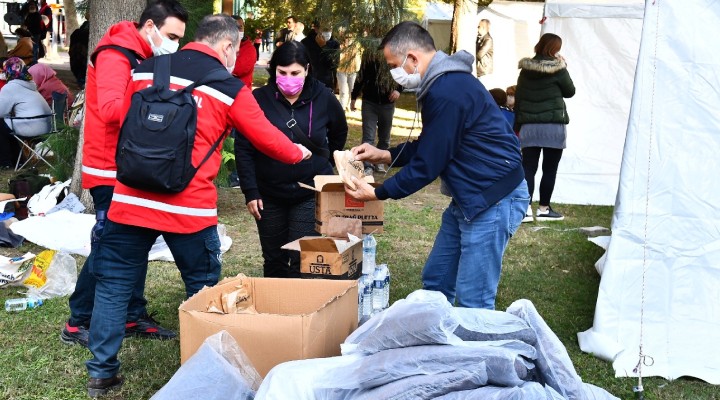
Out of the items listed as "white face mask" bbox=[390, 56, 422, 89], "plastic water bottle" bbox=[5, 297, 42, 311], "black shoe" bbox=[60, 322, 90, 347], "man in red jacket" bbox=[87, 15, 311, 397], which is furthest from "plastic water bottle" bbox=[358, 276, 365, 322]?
"plastic water bottle" bbox=[5, 297, 42, 311]

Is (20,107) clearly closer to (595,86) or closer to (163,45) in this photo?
(163,45)

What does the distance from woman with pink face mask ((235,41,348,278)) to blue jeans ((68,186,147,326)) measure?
27.9 inches

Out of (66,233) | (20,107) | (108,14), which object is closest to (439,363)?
(66,233)

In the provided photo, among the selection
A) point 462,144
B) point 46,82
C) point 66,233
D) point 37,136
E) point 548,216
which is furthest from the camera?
point 46,82

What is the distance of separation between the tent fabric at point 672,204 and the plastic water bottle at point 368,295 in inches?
51.6

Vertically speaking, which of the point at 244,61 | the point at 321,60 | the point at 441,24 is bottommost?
the point at 244,61

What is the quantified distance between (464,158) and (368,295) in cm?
107

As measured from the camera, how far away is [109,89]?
385cm

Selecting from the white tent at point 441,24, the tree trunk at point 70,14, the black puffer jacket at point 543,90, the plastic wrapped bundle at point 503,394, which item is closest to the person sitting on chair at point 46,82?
the black puffer jacket at point 543,90

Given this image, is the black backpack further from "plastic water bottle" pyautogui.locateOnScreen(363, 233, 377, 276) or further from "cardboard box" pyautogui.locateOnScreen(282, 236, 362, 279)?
"plastic water bottle" pyautogui.locateOnScreen(363, 233, 377, 276)

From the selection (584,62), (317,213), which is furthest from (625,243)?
(584,62)

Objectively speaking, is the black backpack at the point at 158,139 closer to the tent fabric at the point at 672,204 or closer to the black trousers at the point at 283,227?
the black trousers at the point at 283,227

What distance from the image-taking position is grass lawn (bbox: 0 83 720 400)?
13.5 feet

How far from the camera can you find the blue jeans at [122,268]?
3648 mm
